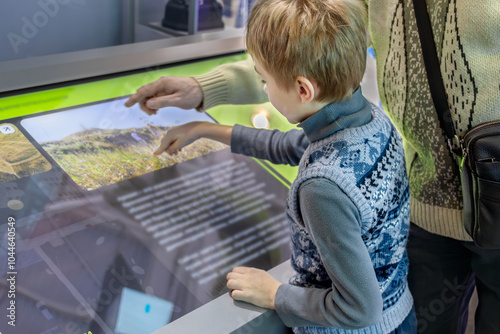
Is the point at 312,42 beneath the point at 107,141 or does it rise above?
above

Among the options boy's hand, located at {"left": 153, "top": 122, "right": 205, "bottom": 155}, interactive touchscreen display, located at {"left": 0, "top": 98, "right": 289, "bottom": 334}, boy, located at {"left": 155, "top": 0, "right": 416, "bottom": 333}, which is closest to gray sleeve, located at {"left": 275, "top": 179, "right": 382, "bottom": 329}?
boy, located at {"left": 155, "top": 0, "right": 416, "bottom": 333}

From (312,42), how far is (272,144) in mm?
469

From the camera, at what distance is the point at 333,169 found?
0.84 metres

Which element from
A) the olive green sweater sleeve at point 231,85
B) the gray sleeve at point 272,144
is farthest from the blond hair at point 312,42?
the olive green sweater sleeve at point 231,85

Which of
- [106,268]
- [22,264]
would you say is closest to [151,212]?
[106,268]

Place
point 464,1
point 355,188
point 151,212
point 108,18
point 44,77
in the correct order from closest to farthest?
point 355,188 → point 464,1 → point 151,212 → point 44,77 → point 108,18

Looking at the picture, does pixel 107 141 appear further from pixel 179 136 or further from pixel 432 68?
pixel 432 68

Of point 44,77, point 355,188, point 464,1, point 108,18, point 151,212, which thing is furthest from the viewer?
point 108,18

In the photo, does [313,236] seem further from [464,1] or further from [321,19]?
[464,1]

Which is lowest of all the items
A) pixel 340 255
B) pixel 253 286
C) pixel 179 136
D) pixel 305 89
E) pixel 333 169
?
pixel 253 286

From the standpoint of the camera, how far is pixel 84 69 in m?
1.43

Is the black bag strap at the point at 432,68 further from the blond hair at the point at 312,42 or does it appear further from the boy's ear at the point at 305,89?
the boy's ear at the point at 305,89

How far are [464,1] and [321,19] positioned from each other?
326mm

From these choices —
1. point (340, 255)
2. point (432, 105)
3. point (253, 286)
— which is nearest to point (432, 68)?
point (432, 105)
